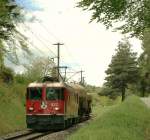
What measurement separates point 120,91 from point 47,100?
83.9 metres

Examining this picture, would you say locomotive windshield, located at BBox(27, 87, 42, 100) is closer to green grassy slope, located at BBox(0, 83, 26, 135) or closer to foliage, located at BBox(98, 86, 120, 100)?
green grassy slope, located at BBox(0, 83, 26, 135)

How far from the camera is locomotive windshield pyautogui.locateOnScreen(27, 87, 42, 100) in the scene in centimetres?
3147

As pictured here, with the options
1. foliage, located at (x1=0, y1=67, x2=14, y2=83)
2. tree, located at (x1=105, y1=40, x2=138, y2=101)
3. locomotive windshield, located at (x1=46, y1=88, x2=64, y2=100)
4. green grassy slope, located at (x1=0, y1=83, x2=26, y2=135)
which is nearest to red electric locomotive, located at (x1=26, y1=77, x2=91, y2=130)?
locomotive windshield, located at (x1=46, y1=88, x2=64, y2=100)

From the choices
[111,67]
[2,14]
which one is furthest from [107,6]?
[111,67]

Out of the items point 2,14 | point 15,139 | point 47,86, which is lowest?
point 15,139

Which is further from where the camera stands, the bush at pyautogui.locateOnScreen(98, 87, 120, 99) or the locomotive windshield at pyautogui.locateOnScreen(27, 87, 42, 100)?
the bush at pyautogui.locateOnScreen(98, 87, 120, 99)

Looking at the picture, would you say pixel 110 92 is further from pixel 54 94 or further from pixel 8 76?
pixel 54 94

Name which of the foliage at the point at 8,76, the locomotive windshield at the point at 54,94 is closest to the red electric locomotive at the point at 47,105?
the locomotive windshield at the point at 54,94

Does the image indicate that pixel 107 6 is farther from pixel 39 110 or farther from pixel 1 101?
pixel 1 101

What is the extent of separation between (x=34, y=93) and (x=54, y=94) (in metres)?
1.17

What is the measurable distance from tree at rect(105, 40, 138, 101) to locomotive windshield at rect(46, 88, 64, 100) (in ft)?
252

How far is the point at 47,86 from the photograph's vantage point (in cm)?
3164

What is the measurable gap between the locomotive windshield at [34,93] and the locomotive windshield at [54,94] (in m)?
0.46

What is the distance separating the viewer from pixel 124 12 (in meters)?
25.8
